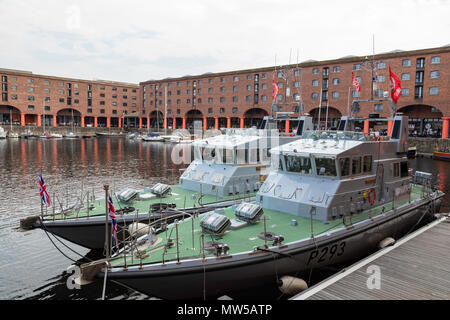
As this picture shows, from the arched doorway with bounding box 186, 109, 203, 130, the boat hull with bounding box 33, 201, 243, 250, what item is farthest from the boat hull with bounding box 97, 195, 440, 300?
the arched doorway with bounding box 186, 109, 203, 130

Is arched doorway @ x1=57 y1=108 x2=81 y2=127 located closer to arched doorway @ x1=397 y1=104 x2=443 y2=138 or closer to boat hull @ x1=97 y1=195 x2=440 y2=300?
arched doorway @ x1=397 y1=104 x2=443 y2=138

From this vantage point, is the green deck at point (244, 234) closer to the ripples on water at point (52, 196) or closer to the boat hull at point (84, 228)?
the boat hull at point (84, 228)

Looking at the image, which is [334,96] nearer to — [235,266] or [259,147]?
[259,147]

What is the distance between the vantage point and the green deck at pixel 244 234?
9266 millimetres

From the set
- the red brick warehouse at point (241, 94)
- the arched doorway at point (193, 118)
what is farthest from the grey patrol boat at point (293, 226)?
the arched doorway at point (193, 118)

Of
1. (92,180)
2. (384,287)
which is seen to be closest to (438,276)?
(384,287)

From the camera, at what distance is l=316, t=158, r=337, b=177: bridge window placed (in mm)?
12250

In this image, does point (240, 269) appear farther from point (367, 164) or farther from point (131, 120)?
point (131, 120)

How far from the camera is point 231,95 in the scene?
2876 inches

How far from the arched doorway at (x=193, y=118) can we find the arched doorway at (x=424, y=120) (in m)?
46.7

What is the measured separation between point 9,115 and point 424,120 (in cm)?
10130
